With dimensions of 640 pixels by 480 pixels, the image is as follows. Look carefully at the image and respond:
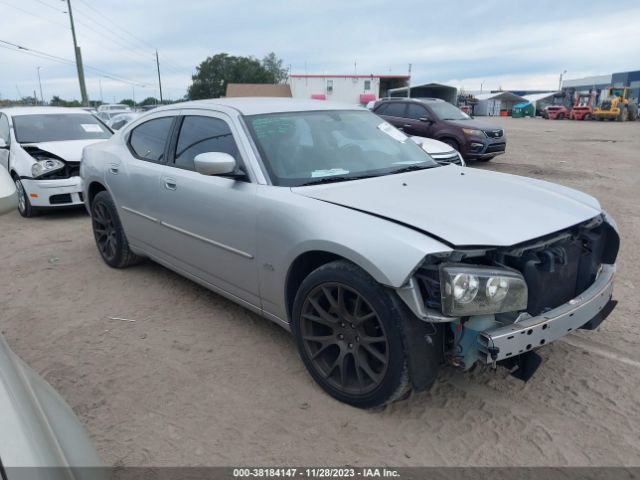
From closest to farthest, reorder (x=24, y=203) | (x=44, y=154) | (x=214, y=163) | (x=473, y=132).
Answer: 1. (x=214, y=163)
2. (x=44, y=154)
3. (x=24, y=203)
4. (x=473, y=132)

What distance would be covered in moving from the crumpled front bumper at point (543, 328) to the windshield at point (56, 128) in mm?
7703

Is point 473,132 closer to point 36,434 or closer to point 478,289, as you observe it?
point 478,289

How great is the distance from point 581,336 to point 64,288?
4.39 metres

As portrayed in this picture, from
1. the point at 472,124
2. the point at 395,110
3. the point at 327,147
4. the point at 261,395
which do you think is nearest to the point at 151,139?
the point at 327,147

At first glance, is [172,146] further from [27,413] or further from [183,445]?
[27,413]

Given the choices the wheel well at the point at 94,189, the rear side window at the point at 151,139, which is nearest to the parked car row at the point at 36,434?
the rear side window at the point at 151,139

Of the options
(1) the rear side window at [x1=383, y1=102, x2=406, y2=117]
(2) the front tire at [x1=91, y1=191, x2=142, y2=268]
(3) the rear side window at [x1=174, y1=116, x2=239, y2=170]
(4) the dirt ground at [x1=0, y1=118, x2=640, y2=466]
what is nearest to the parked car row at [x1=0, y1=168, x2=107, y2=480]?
(4) the dirt ground at [x1=0, y1=118, x2=640, y2=466]

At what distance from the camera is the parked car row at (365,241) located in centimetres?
229

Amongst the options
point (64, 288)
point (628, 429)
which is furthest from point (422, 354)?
point (64, 288)

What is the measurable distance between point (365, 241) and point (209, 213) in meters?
1.40

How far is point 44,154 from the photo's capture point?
7.28m

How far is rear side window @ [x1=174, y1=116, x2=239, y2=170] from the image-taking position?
3.42 meters

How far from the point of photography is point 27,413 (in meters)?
1.18

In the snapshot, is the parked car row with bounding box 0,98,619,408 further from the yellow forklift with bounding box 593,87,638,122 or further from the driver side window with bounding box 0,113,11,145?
the yellow forklift with bounding box 593,87,638,122
